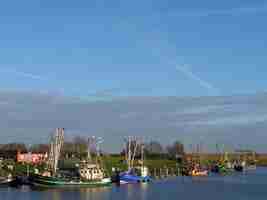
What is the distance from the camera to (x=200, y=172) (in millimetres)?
160625

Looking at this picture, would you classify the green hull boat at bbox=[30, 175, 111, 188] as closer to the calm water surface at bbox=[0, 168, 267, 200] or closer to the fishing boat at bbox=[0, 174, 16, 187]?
the calm water surface at bbox=[0, 168, 267, 200]

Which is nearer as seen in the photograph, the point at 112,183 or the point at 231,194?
the point at 231,194

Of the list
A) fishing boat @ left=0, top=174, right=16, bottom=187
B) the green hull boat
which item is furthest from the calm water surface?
fishing boat @ left=0, top=174, right=16, bottom=187

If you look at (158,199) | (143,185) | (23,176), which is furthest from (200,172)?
(158,199)

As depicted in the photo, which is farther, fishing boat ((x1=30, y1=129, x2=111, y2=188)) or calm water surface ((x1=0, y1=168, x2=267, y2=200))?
fishing boat ((x1=30, y1=129, x2=111, y2=188))

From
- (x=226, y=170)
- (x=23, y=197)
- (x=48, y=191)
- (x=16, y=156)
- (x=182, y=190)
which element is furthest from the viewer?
(x=226, y=170)

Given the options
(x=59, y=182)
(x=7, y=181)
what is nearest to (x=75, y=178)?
(x=59, y=182)

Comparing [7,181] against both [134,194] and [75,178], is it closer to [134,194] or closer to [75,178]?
[75,178]

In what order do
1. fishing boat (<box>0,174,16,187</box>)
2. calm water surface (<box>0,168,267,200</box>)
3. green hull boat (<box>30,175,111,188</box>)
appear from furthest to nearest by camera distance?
fishing boat (<box>0,174,16,187</box>)
green hull boat (<box>30,175,111,188</box>)
calm water surface (<box>0,168,267,200</box>)

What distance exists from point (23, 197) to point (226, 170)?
118325mm

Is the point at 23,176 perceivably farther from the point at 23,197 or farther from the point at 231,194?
the point at 231,194

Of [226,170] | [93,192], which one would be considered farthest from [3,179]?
[226,170]

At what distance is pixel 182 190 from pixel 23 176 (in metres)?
29.3

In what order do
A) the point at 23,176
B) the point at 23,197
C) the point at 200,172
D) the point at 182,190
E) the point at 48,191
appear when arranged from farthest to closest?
1. the point at 200,172
2. the point at 23,176
3. the point at 182,190
4. the point at 48,191
5. the point at 23,197
